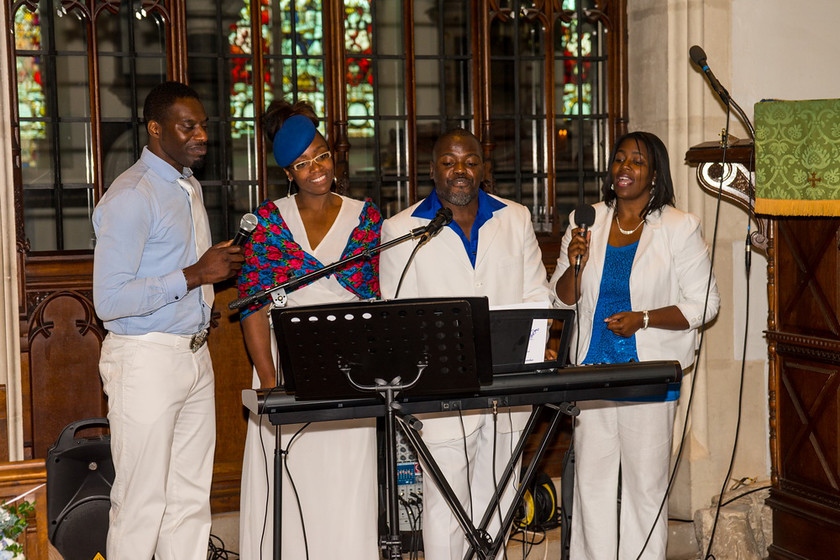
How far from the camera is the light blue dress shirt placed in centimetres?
348

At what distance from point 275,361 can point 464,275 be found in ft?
2.87

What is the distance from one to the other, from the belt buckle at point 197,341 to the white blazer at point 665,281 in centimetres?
148

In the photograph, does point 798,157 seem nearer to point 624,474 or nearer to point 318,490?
point 624,474

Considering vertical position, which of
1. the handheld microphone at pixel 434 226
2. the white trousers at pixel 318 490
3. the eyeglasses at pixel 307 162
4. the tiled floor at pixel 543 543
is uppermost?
the eyeglasses at pixel 307 162

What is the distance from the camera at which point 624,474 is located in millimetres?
4004

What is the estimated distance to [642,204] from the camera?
4.08 metres

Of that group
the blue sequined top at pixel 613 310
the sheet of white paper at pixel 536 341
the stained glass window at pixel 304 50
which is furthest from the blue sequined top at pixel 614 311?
the stained glass window at pixel 304 50

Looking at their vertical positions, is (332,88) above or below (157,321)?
above

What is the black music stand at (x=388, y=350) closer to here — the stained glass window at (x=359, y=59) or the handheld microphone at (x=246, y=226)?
the handheld microphone at (x=246, y=226)

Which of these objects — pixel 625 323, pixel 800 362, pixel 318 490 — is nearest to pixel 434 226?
pixel 625 323

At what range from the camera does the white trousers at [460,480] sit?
378 centimetres

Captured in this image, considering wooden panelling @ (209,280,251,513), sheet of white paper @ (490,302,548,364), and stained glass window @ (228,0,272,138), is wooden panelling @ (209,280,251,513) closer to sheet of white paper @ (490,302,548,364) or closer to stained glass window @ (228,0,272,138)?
stained glass window @ (228,0,272,138)

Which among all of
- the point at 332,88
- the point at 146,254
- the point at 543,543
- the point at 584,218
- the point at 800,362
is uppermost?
the point at 332,88

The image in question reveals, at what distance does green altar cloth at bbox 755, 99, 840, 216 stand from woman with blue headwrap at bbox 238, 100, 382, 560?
5.51 feet
